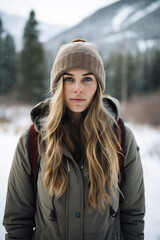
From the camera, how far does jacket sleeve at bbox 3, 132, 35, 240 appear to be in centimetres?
114

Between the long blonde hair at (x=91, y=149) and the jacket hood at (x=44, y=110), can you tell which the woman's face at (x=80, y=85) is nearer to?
the long blonde hair at (x=91, y=149)

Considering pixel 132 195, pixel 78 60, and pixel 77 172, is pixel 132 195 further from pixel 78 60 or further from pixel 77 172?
pixel 78 60

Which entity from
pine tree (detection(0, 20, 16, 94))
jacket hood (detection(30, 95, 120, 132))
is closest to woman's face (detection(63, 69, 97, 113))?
jacket hood (detection(30, 95, 120, 132))

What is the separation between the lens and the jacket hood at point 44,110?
119 cm

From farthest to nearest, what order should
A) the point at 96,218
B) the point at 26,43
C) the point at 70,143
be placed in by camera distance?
the point at 26,43
the point at 70,143
the point at 96,218

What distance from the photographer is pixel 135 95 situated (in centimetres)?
966

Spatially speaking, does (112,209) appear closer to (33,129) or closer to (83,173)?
(83,173)

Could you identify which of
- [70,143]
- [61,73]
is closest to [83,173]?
[70,143]

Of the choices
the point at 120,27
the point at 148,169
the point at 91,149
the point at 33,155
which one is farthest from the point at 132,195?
the point at 120,27

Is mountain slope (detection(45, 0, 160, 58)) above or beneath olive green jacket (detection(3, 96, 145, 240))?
above

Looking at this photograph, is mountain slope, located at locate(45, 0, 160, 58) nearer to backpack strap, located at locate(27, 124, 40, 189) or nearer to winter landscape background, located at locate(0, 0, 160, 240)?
winter landscape background, located at locate(0, 0, 160, 240)

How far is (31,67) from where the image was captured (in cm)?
891

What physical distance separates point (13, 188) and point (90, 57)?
1.12m

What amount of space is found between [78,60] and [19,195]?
3.49 feet
